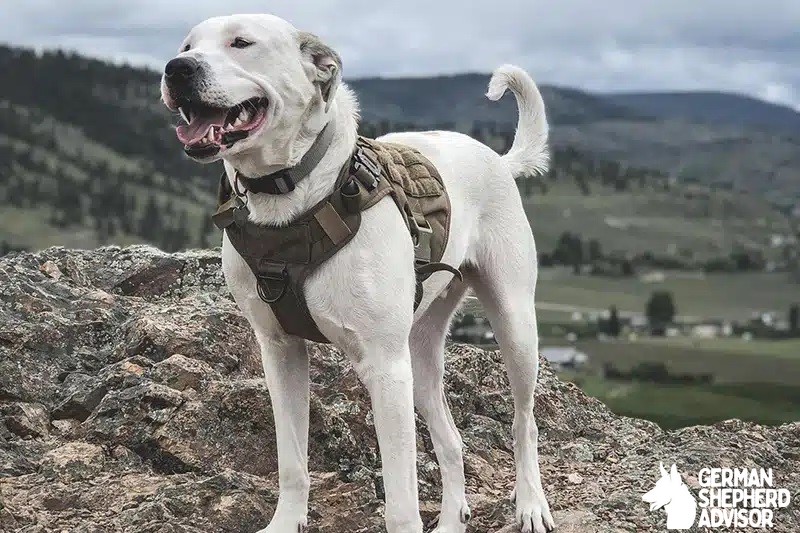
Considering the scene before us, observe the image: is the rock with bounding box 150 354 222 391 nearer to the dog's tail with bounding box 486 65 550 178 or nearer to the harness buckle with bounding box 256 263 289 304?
the harness buckle with bounding box 256 263 289 304

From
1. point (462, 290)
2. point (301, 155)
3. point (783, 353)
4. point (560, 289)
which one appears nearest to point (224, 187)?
point (301, 155)

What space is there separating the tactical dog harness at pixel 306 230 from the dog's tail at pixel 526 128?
220 centimetres

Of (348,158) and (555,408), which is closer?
(348,158)

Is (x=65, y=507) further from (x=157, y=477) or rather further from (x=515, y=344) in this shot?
(x=515, y=344)

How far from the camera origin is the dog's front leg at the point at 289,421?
7.12m

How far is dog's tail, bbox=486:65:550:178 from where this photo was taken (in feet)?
29.4

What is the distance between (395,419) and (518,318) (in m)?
1.97

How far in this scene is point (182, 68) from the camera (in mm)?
5852

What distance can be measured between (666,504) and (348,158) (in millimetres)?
3784

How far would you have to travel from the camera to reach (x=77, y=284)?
1126 centimetres

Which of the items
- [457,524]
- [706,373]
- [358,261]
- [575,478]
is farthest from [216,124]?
[706,373]

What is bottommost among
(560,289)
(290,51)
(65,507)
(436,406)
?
(65,507)

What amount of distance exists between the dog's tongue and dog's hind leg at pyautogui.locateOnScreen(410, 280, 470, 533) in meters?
2.97

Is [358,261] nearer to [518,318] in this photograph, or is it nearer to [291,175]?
[291,175]
